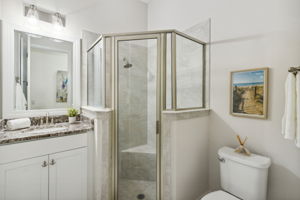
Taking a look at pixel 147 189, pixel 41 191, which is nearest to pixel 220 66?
pixel 147 189

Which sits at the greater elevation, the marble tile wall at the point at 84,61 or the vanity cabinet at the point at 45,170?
the marble tile wall at the point at 84,61

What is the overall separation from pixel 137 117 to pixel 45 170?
1.00 m

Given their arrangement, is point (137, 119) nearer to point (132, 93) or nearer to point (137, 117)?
point (137, 117)

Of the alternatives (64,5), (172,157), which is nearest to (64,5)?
(64,5)

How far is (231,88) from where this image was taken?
5.45 feet

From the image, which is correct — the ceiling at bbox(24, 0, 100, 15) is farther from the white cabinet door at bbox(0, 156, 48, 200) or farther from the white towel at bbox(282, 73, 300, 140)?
the white towel at bbox(282, 73, 300, 140)

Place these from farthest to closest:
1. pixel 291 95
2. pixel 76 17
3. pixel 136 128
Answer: pixel 76 17 < pixel 136 128 < pixel 291 95

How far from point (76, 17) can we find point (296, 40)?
2444mm

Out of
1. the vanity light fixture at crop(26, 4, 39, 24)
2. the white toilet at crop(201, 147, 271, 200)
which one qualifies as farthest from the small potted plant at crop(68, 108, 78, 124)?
the white toilet at crop(201, 147, 271, 200)

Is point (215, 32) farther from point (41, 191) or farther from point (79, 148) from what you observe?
point (41, 191)

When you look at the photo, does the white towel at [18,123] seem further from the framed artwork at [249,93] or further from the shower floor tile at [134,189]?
the framed artwork at [249,93]

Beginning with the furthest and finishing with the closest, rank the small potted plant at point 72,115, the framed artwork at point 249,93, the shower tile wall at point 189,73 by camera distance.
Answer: the small potted plant at point 72,115 → the shower tile wall at point 189,73 → the framed artwork at point 249,93

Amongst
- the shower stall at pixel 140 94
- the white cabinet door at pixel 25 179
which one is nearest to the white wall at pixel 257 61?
the shower stall at pixel 140 94

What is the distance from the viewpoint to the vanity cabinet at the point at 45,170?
1285 mm
